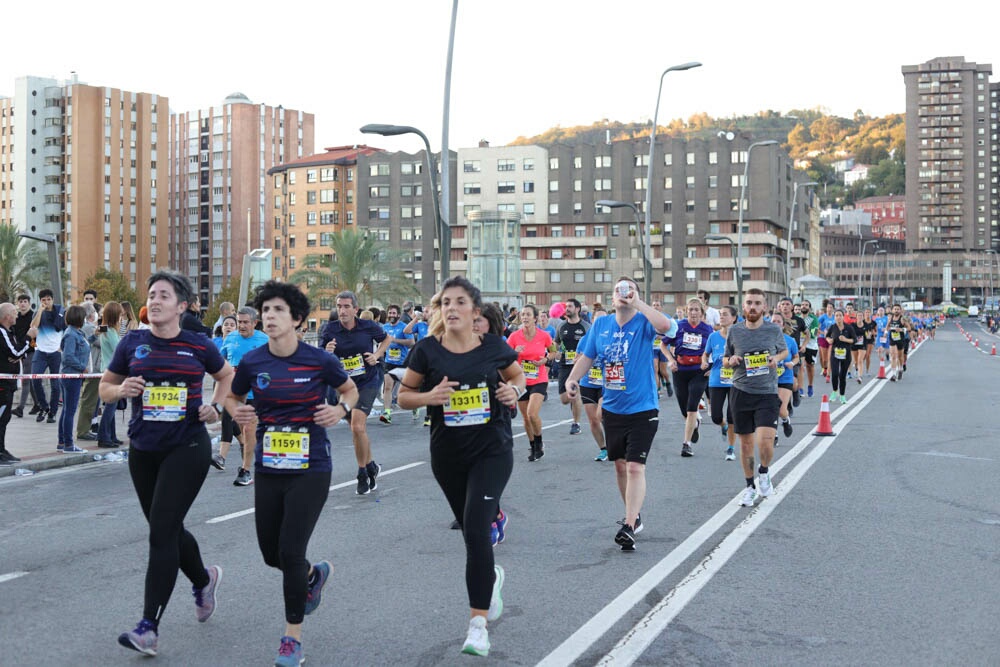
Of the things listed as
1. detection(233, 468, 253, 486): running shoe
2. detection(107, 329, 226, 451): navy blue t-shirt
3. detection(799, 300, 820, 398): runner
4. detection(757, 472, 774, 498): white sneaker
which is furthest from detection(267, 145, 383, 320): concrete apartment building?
detection(107, 329, 226, 451): navy blue t-shirt

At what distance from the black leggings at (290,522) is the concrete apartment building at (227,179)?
420ft

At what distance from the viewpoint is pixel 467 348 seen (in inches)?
217

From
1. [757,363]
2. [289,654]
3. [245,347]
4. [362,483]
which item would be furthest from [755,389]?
[289,654]

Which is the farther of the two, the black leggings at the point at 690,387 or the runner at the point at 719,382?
the black leggings at the point at 690,387

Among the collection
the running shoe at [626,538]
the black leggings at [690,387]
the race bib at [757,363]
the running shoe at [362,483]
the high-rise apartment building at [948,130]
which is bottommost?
the running shoe at [362,483]

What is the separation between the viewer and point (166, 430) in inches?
208

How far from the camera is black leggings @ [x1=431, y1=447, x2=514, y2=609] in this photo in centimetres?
506

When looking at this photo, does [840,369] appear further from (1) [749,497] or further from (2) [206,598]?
(2) [206,598]

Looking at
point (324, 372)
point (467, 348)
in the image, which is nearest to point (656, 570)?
point (467, 348)

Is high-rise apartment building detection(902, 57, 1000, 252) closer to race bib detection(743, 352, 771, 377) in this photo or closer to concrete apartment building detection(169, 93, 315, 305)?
concrete apartment building detection(169, 93, 315, 305)

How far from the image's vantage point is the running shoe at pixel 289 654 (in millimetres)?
4730

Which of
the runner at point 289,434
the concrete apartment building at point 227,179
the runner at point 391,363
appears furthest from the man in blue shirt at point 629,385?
the concrete apartment building at point 227,179

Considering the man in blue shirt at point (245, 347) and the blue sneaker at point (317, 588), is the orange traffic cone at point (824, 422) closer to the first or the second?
the man in blue shirt at point (245, 347)

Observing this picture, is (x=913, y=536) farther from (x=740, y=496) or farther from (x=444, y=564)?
(x=444, y=564)
